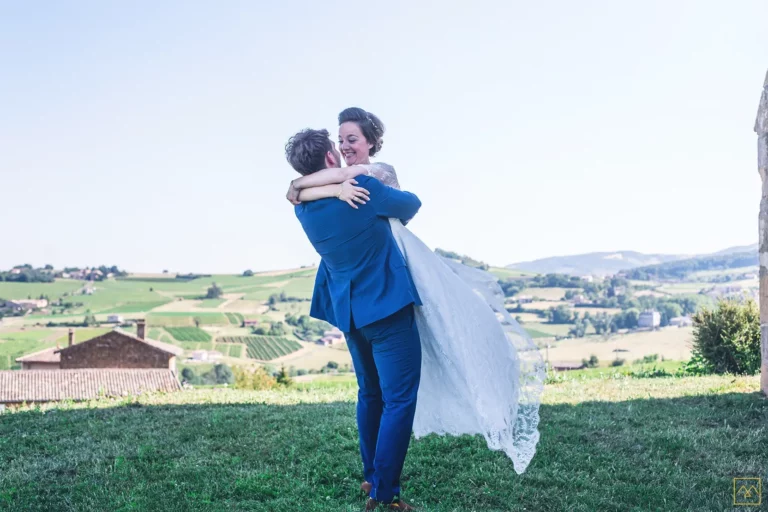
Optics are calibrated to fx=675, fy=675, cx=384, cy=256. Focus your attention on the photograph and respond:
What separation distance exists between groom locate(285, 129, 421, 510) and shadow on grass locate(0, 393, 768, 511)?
55cm

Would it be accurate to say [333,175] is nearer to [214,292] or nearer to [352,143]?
[352,143]

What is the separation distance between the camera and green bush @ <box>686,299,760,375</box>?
396 inches

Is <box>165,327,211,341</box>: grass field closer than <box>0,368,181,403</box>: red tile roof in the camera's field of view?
No

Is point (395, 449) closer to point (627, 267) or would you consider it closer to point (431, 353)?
point (431, 353)

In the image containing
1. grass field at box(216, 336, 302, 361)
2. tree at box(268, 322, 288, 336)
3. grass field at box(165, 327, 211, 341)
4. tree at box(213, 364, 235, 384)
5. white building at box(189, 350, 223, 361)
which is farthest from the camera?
tree at box(268, 322, 288, 336)

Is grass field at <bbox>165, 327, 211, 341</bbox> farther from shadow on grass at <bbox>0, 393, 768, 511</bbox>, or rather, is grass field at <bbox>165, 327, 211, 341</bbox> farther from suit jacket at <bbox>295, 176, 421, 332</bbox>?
suit jacket at <bbox>295, 176, 421, 332</bbox>

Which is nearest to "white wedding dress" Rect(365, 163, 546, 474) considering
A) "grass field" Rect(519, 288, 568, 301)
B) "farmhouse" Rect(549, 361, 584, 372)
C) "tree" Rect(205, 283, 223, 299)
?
"farmhouse" Rect(549, 361, 584, 372)

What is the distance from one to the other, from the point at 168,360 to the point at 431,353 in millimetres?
33076

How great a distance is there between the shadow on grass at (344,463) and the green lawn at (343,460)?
12 mm

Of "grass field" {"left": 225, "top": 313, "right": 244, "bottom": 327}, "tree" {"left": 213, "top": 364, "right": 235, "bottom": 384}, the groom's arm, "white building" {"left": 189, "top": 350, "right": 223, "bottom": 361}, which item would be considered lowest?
"tree" {"left": 213, "top": 364, "right": 235, "bottom": 384}

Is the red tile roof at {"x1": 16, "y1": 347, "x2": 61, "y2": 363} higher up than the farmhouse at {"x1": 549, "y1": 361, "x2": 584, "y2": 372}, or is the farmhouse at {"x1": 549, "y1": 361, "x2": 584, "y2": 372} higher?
the farmhouse at {"x1": 549, "y1": 361, "x2": 584, "y2": 372}

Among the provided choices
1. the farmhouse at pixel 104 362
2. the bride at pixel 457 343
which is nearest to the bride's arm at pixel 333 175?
the bride at pixel 457 343

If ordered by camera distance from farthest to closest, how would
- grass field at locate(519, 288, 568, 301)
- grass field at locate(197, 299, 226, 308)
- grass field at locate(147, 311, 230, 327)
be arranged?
grass field at locate(197, 299, 226, 308) → grass field at locate(147, 311, 230, 327) → grass field at locate(519, 288, 568, 301)

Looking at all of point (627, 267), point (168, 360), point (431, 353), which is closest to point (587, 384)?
point (431, 353)
